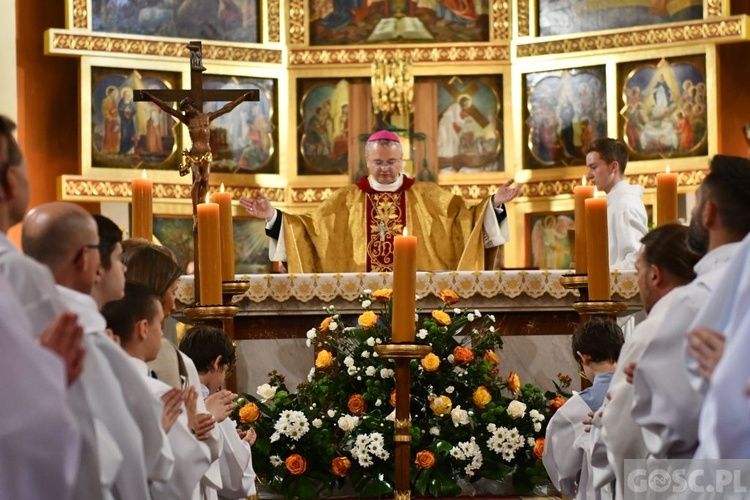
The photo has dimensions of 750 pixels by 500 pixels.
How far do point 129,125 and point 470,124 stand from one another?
3007 mm

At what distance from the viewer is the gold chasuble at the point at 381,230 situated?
343 inches

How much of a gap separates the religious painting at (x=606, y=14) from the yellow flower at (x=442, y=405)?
19.8 ft

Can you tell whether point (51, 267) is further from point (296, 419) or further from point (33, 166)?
point (33, 166)

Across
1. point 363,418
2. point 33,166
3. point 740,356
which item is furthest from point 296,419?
point 33,166

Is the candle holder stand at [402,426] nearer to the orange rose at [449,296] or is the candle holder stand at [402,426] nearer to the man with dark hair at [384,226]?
the orange rose at [449,296]

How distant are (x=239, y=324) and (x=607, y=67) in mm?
5423

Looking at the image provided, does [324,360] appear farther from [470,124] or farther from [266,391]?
[470,124]

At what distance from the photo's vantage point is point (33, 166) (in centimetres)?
1161

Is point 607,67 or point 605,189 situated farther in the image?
point 607,67

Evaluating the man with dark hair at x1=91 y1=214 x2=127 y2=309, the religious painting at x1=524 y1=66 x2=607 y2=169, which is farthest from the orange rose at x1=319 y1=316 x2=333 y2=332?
the religious painting at x1=524 y1=66 x2=607 y2=169

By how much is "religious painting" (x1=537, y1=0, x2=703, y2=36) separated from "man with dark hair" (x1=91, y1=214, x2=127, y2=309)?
8736 millimetres

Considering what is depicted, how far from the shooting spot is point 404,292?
16.0 ft

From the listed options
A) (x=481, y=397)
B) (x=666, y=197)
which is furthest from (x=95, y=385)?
(x=481, y=397)

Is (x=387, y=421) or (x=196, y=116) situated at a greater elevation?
(x=196, y=116)
